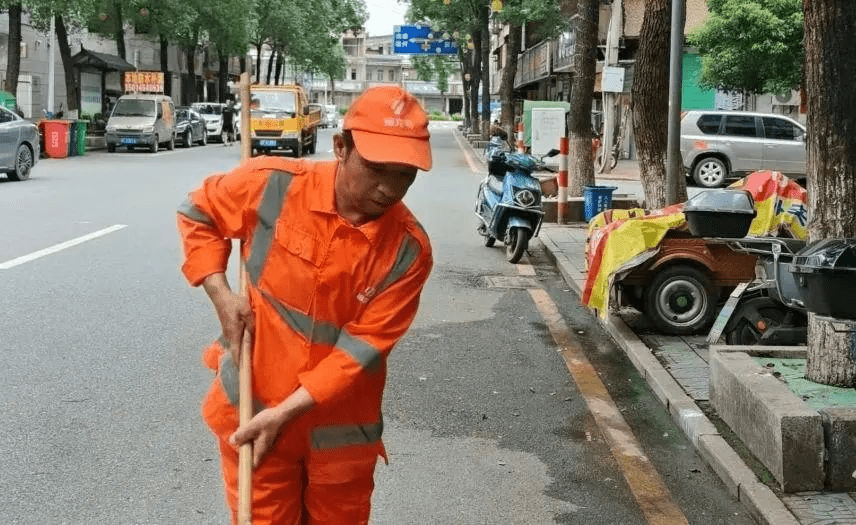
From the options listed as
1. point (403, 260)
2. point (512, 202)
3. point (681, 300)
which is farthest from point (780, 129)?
point (403, 260)

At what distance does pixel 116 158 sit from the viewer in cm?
3036

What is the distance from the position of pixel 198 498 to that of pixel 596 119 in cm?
3388

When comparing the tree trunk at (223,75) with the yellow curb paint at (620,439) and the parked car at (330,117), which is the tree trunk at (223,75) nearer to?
the parked car at (330,117)

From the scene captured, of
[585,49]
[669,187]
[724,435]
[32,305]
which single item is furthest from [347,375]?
[585,49]

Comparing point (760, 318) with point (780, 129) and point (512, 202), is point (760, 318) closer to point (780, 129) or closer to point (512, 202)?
point (512, 202)

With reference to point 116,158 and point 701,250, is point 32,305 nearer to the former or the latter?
point 701,250

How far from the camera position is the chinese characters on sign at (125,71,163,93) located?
4231cm

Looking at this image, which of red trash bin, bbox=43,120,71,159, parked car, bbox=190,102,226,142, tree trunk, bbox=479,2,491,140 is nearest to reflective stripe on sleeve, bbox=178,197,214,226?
red trash bin, bbox=43,120,71,159

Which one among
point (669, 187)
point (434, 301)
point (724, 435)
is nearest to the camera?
point (724, 435)

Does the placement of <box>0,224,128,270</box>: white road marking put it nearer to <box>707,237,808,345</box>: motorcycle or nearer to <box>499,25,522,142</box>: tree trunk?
<box>707,237,808,345</box>: motorcycle

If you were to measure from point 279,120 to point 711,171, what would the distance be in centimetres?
1314

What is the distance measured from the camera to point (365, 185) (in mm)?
2469

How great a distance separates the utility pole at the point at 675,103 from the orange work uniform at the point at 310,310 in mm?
8433

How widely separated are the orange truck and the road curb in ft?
81.0
